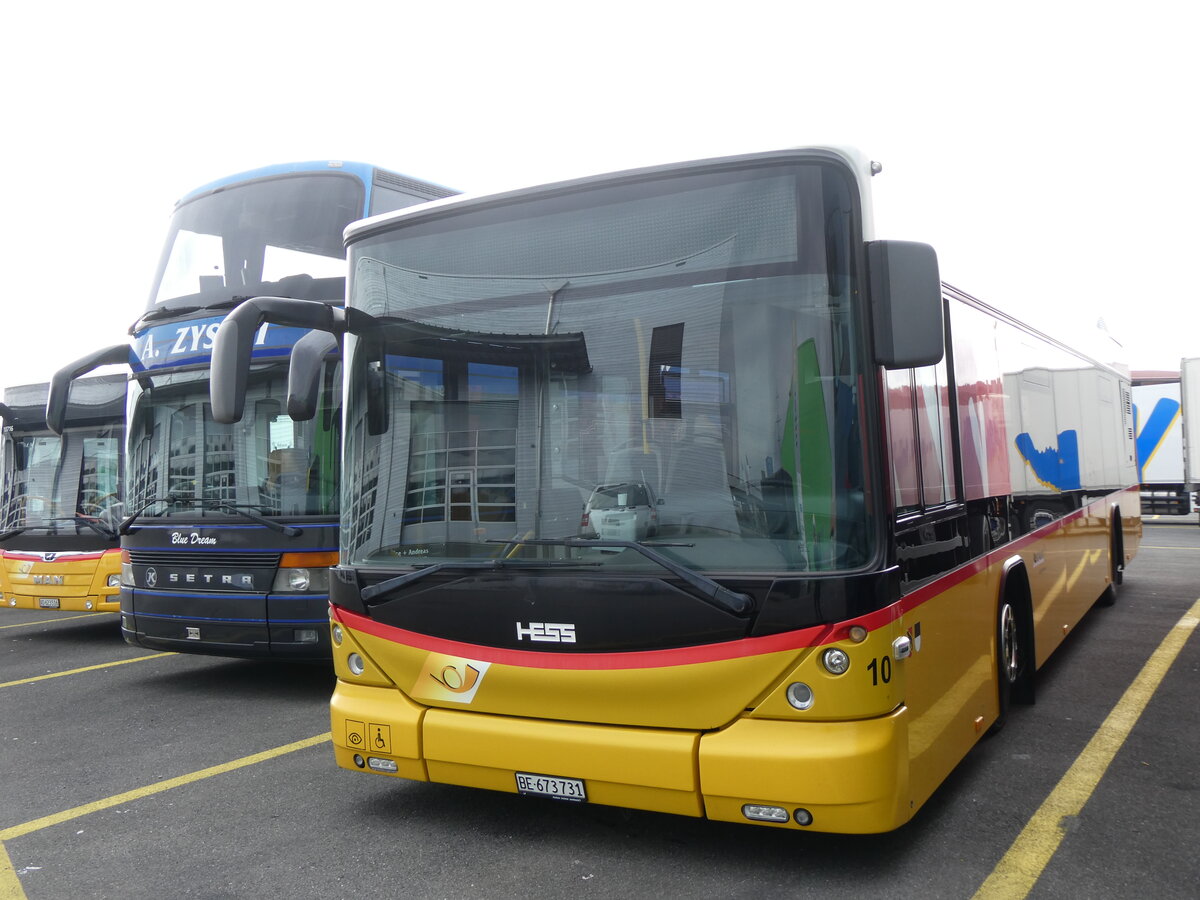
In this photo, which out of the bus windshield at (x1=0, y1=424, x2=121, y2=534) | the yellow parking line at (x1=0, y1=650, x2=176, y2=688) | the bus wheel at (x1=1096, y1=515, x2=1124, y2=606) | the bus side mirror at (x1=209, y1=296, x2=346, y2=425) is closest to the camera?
the bus side mirror at (x1=209, y1=296, x2=346, y2=425)

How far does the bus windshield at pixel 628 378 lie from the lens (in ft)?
12.6

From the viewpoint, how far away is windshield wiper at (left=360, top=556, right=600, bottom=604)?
4.16 metres

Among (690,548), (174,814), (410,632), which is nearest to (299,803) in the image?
(174,814)

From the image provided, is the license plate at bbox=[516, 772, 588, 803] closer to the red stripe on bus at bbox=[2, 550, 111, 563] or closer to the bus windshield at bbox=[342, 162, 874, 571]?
the bus windshield at bbox=[342, 162, 874, 571]

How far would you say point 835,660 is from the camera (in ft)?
12.2

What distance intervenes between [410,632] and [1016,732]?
12.1 ft

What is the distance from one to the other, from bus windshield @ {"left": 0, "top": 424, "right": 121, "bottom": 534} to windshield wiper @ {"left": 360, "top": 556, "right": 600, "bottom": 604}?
295 inches

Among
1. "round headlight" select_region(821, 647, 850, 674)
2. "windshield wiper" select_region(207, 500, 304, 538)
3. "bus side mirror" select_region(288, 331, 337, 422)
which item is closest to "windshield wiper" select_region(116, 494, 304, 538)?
"windshield wiper" select_region(207, 500, 304, 538)

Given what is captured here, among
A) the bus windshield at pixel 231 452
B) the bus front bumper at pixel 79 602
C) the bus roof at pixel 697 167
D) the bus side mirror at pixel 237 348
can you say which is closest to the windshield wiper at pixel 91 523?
the bus front bumper at pixel 79 602

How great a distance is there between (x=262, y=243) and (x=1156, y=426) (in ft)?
73.4

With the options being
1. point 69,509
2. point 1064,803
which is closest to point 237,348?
point 1064,803

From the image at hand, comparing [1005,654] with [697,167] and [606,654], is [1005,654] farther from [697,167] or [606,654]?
[697,167]

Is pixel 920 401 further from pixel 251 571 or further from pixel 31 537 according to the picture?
pixel 31 537

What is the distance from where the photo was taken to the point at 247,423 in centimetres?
743
